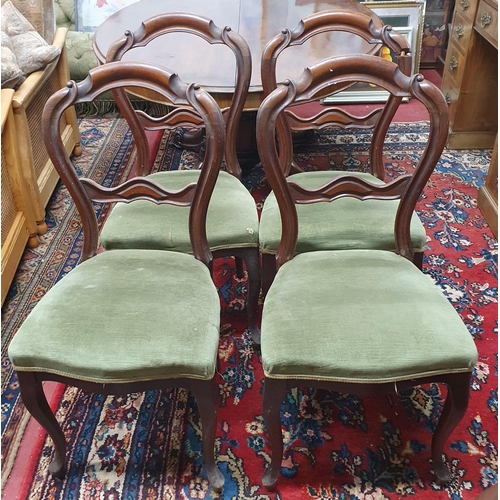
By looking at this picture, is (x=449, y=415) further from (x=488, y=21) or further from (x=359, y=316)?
(x=488, y=21)

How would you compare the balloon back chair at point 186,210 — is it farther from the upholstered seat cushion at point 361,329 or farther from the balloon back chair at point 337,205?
Answer: the upholstered seat cushion at point 361,329

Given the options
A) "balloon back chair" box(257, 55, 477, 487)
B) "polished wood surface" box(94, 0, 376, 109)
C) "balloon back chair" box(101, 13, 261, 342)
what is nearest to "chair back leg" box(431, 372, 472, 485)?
"balloon back chair" box(257, 55, 477, 487)

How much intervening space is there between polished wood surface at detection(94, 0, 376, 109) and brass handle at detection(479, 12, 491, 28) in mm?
651

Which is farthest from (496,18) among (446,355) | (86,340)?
(86,340)

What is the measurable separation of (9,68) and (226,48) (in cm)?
86

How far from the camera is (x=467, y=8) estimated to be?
2736 millimetres

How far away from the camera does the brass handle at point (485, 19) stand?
2.50m

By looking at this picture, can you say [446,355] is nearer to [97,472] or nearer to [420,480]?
[420,480]

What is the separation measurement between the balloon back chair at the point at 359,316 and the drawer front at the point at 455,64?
184 centimetres

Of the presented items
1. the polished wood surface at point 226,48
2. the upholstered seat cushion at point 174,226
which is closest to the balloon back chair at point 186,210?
the upholstered seat cushion at point 174,226

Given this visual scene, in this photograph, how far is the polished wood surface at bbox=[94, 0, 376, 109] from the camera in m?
1.77

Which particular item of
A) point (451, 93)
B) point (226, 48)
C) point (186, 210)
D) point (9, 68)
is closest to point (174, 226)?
point (186, 210)

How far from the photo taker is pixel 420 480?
53.0 inches

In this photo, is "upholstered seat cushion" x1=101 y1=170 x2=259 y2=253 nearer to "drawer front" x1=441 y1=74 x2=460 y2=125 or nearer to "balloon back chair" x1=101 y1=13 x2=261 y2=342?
"balloon back chair" x1=101 y1=13 x2=261 y2=342
